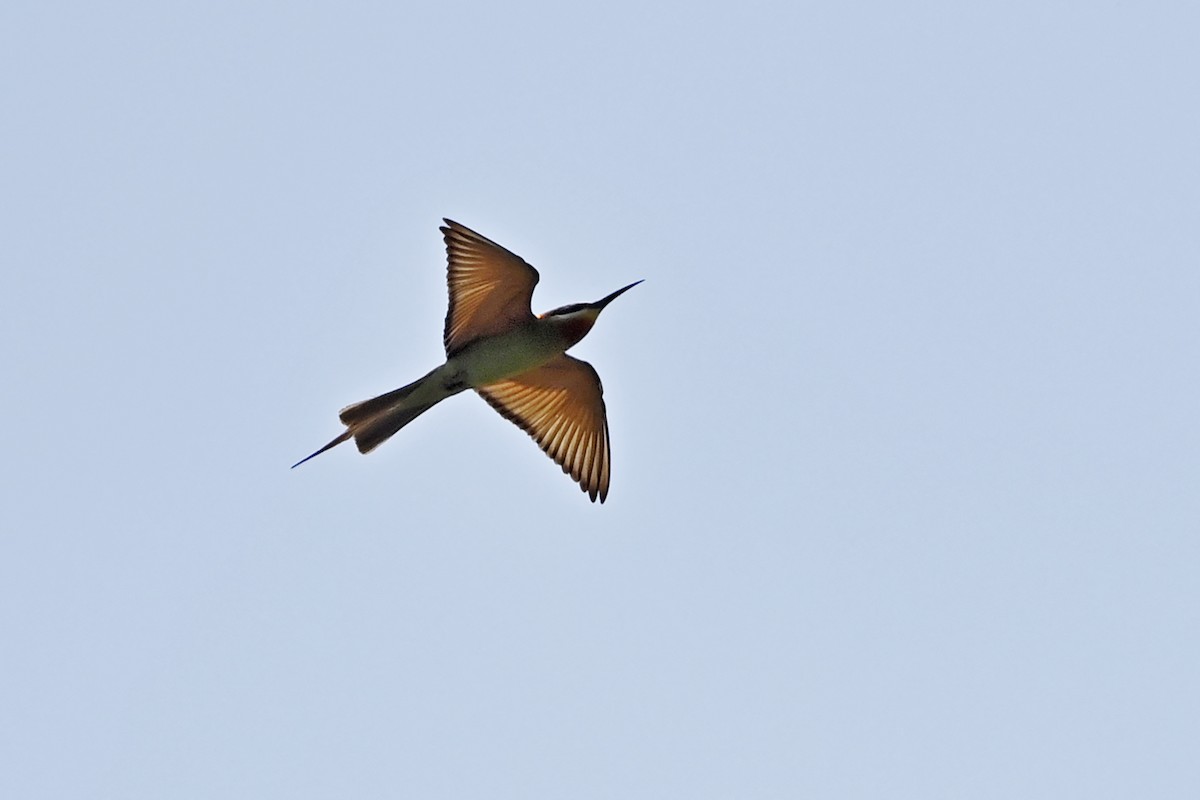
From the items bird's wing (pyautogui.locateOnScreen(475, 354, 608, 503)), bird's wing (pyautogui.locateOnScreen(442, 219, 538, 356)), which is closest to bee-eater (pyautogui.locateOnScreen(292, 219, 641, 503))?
bird's wing (pyautogui.locateOnScreen(442, 219, 538, 356))

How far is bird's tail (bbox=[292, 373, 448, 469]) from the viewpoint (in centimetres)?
1090

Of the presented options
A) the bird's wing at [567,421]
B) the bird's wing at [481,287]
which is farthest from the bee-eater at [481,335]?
the bird's wing at [567,421]

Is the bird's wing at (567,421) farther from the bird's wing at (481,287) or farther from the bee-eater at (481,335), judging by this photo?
the bird's wing at (481,287)

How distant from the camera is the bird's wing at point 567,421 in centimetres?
1204

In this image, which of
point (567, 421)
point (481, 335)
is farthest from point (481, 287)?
point (567, 421)

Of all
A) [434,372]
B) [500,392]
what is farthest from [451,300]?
[500,392]

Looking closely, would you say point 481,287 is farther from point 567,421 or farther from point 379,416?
point 567,421

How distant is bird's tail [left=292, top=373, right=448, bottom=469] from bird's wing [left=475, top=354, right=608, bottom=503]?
1.14 meters

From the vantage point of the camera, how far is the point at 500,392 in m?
12.2

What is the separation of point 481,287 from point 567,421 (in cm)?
150

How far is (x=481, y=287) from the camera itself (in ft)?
35.9

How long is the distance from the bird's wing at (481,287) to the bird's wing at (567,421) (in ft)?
2.95

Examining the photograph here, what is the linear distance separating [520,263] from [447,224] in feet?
1.50

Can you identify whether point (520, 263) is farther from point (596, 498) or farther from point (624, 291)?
point (596, 498)
